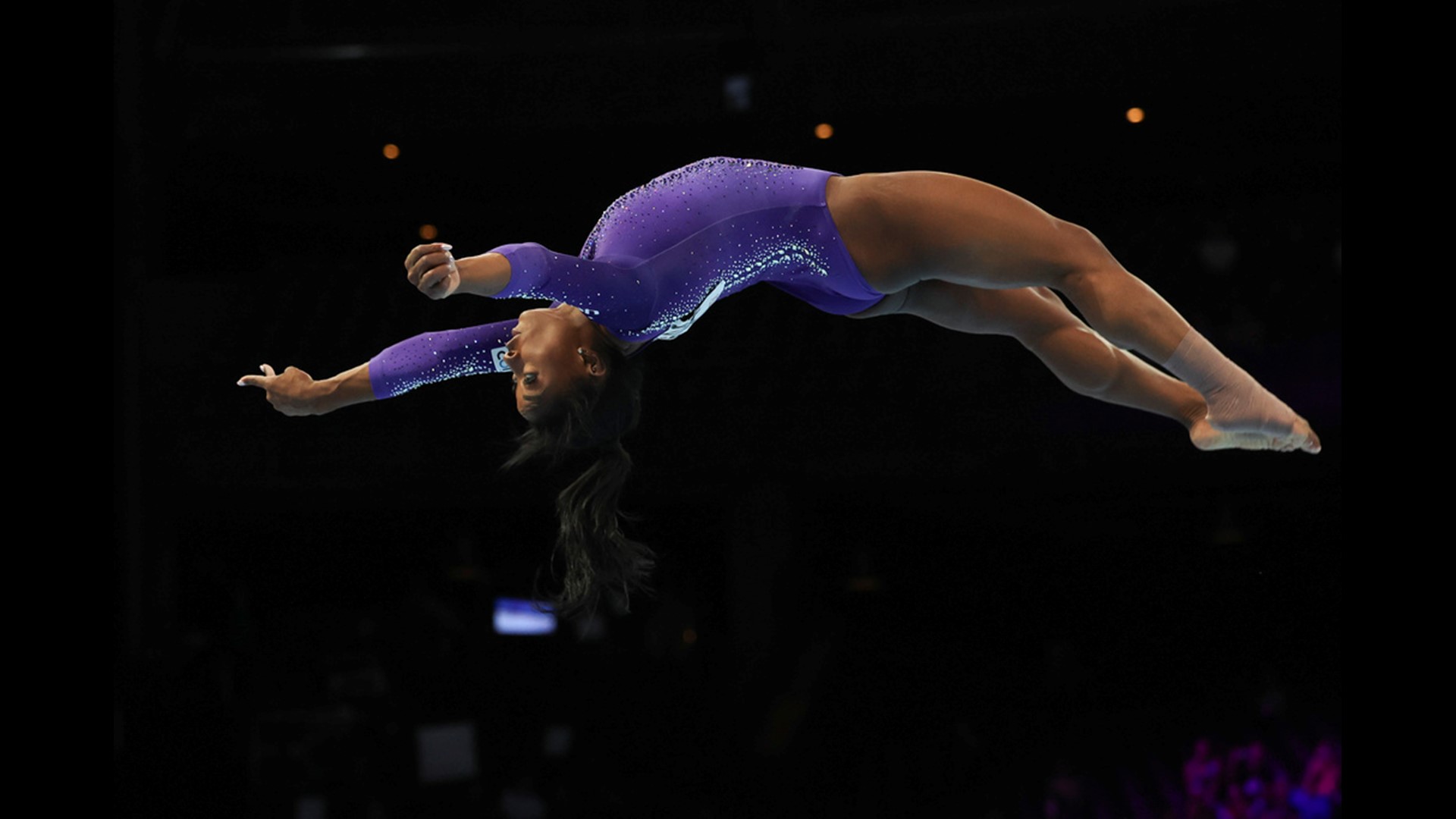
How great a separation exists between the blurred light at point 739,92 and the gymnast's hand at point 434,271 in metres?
3.39

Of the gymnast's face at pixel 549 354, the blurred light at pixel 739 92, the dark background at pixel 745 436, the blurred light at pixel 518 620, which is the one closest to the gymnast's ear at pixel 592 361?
the gymnast's face at pixel 549 354

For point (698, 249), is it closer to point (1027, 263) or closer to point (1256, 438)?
point (1027, 263)

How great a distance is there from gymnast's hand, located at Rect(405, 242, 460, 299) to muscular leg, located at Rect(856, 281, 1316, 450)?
3.31 ft

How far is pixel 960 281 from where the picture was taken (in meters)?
2.55

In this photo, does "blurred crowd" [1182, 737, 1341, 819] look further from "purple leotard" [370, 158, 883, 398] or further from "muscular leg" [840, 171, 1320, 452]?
"purple leotard" [370, 158, 883, 398]

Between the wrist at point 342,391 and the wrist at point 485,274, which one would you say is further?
the wrist at point 342,391

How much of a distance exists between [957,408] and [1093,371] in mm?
2664

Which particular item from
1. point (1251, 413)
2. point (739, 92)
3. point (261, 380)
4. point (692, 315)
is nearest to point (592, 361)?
point (692, 315)

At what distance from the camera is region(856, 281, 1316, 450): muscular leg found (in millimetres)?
2799

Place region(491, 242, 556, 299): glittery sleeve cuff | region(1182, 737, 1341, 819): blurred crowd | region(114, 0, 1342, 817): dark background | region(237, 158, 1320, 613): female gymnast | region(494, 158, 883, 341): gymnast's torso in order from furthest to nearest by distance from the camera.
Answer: region(114, 0, 1342, 817): dark background → region(1182, 737, 1341, 819): blurred crowd → region(237, 158, 1320, 613): female gymnast → region(494, 158, 883, 341): gymnast's torso → region(491, 242, 556, 299): glittery sleeve cuff

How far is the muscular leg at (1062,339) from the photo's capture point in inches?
110

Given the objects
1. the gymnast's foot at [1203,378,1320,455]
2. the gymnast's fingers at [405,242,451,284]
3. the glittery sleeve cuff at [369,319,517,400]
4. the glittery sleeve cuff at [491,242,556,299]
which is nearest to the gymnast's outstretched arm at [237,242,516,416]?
the glittery sleeve cuff at [369,319,517,400]

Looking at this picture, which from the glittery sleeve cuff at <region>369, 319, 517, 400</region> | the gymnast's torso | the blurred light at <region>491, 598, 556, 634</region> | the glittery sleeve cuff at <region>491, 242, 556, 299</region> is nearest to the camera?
the glittery sleeve cuff at <region>491, 242, 556, 299</region>

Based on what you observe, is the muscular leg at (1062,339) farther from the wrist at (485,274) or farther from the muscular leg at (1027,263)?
the wrist at (485,274)
